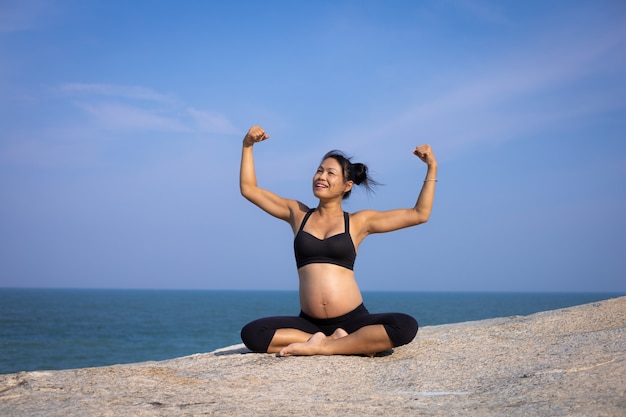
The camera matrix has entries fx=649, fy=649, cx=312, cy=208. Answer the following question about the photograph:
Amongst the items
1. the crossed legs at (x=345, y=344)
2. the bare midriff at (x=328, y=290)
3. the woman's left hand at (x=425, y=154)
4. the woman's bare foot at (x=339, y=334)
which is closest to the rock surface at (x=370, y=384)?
the crossed legs at (x=345, y=344)

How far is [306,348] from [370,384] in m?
1.04

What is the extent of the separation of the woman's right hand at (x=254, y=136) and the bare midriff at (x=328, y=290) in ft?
4.51

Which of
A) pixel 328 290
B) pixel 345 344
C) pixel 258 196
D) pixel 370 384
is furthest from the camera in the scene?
pixel 258 196

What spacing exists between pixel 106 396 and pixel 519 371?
106 inches

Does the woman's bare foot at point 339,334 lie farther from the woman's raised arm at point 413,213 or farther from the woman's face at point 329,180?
the woman's face at point 329,180

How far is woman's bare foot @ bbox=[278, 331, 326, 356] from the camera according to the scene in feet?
17.4

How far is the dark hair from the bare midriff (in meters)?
0.83

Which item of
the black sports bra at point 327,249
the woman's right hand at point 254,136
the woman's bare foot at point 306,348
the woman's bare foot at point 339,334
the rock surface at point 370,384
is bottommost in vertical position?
the rock surface at point 370,384

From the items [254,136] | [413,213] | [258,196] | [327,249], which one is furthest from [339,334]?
[254,136]

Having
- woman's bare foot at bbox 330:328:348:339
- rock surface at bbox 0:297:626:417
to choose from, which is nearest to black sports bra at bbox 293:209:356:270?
woman's bare foot at bbox 330:328:348:339

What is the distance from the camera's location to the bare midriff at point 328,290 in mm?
5570

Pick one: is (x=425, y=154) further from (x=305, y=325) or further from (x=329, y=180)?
(x=305, y=325)

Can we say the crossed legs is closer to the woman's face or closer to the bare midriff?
the bare midriff

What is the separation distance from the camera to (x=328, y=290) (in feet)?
18.2
